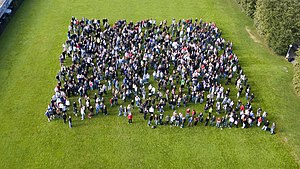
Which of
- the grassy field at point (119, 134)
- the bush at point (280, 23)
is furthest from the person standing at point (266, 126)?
the bush at point (280, 23)

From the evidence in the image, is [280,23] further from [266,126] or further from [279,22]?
[266,126]

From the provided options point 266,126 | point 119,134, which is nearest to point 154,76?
point 119,134

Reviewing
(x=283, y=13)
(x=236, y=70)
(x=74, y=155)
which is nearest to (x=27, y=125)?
(x=74, y=155)

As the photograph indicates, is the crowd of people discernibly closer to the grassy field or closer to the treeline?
the grassy field

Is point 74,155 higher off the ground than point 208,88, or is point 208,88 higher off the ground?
point 208,88

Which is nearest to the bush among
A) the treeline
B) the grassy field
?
the treeline

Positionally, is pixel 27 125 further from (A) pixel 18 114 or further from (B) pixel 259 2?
(B) pixel 259 2

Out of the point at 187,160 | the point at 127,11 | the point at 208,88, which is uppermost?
the point at 127,11

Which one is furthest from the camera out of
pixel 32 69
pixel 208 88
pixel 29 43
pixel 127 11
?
pixel 127 11
